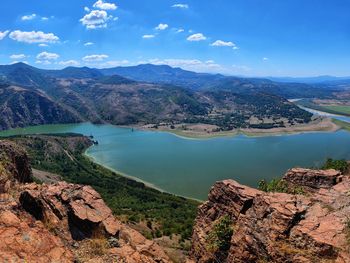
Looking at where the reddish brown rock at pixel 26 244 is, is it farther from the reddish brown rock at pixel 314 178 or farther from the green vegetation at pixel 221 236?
the reddish brown rock at pixel 314 178

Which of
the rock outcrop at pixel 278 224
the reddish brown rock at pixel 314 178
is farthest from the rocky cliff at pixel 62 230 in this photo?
the reddish brown rock at pixel 314 178

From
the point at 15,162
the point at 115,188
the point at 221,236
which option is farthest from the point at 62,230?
the point at 115,188

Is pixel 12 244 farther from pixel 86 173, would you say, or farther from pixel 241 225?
pixel 86 173

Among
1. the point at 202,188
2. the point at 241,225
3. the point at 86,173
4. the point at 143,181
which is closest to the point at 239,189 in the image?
the point at 241,225

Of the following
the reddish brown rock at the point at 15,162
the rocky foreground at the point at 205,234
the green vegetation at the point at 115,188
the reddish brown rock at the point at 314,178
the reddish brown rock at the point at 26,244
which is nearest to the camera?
the reddish brown rock at the point at 26,244

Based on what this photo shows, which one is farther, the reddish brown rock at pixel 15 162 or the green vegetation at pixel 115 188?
the green vegetation at pixel 115 188
